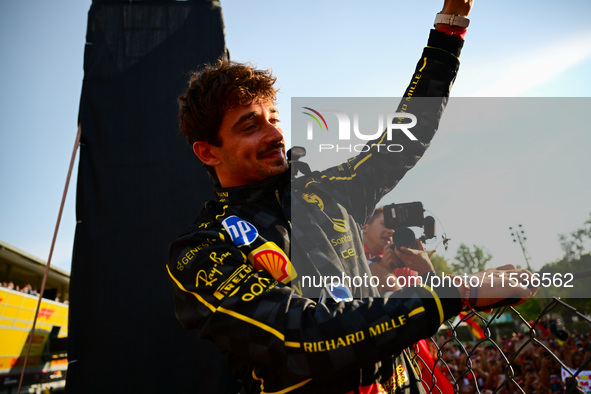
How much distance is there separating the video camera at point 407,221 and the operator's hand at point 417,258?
3 centimetres

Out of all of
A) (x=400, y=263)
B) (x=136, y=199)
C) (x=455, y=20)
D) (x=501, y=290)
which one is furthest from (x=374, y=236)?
(x=501, y=290)

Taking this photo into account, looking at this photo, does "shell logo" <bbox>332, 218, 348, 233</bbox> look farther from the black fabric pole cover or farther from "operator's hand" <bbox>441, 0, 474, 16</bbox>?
the black fabric pole cover

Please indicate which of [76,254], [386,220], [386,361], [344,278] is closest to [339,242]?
[344,278]

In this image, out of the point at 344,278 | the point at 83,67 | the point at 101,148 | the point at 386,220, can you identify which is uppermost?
the point at 83,67

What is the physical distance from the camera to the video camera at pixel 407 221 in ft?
4.83

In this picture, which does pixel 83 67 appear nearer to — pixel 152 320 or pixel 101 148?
pixel 101 148

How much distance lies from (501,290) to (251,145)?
96 cm

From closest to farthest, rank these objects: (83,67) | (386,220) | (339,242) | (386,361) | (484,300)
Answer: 1. (484,300)
2. (386,361)
3. (339,242)
4. (386,220)
5. (83,67)

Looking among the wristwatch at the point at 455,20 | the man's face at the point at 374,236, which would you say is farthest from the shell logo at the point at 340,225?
the wristwatch at the point at 455,20

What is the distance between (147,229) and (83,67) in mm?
1190

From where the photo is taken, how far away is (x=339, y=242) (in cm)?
148


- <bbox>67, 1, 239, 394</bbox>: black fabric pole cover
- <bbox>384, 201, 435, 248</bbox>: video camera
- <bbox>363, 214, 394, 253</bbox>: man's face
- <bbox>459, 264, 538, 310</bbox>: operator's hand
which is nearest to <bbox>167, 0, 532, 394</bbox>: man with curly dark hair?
<bbox>459, 264, 538, 310</bbox>: operator's hand

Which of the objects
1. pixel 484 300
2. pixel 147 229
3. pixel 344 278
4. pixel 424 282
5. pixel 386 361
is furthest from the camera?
pixel 147 229

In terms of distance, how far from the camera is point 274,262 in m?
1.30
